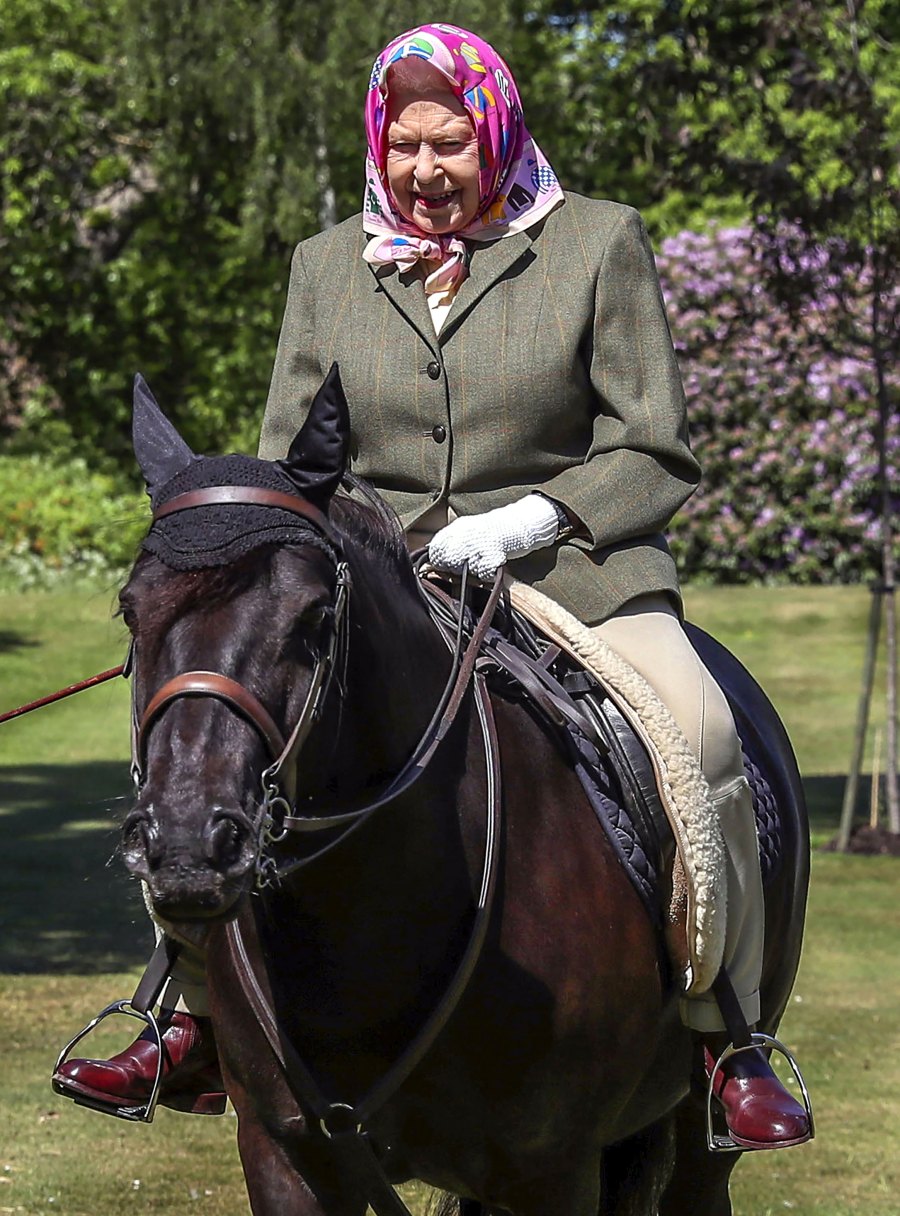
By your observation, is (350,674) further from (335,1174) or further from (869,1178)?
(869,1178)

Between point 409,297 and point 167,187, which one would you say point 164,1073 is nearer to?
point 409,297

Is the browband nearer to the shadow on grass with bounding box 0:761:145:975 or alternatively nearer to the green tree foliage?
the shadow on grass with bounding box 0:761:145:975

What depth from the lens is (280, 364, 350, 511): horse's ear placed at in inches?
116

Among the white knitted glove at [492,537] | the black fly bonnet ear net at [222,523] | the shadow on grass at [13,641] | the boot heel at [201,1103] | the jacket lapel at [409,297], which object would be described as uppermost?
the jacket lapel at [409,297]

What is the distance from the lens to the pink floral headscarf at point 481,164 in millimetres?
3852

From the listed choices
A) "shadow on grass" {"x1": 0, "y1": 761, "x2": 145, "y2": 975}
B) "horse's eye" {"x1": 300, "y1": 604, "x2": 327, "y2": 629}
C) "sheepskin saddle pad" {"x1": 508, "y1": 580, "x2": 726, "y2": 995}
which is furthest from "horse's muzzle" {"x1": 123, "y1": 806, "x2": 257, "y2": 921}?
"shadow on grass" {"x1": 0, "y1": 761, "x2": 145, "y2": 975}

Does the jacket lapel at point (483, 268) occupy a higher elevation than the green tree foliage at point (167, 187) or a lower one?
higher

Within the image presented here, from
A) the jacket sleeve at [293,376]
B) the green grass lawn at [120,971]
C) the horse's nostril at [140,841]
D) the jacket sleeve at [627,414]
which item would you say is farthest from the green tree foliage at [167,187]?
the horse's nostril at [140,841]

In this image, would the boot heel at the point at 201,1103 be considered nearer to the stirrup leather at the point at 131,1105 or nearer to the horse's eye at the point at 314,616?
the stirrup leather at the point at 131,1105

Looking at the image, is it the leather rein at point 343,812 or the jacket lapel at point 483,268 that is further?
the jacket lapel at point 483,268

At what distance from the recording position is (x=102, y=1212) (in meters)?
5.76

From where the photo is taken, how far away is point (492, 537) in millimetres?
3676

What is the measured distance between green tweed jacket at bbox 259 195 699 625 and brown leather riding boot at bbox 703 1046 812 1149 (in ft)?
3.20

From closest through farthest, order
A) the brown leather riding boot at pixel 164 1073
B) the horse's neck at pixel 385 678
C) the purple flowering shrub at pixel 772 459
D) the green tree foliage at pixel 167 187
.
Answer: the horse's neck at pixel 385 678, the brown leather riding boot at pixel 164 1073, the purple flowering shrub at pixel 772 459, the green tree foliage at pixel 167 187
